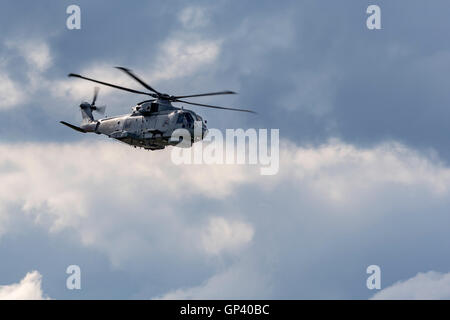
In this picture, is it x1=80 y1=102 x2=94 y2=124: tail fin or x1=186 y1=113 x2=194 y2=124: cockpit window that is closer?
x1=186 y1=113 x2=194 y2=124: cockpit window

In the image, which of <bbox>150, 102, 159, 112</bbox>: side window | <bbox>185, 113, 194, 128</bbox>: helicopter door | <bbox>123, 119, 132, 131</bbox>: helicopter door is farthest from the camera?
<bbox>123, 119, 132, 131</bbox>: helicopter door

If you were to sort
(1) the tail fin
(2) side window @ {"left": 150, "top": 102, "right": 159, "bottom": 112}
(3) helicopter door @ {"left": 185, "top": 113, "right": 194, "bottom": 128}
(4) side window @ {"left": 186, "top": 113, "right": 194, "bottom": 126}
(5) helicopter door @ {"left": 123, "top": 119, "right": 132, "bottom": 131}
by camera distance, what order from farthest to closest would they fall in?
(1) the tail fin
(5) helicopter door @ {"left": 123, "top": 119, "right": 132, "bottom": 131}
(2) side window @ {"left": 150, "top": 102, "right": 159, "bottom": 112}
(4) side window @ {"left": 186, "top": 113, "right": 194, "bottom": 126}
(3) helicopter door @ {"left": 185, "top": 113, "right": 194, "bottom": 128}

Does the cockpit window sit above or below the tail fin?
below

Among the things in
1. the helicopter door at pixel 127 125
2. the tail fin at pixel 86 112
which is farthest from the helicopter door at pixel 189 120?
the tail fin at pixel 86 112

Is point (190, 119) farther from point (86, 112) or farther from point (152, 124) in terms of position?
point (86, 112)

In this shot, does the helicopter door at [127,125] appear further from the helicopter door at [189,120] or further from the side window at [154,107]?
the helicopter door at [189,120]

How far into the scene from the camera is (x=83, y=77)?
316 feet

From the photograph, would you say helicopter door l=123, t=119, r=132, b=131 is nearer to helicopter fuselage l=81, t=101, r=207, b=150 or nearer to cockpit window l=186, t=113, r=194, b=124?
helicopter fuselage l=81, t=101, r=207, b=150

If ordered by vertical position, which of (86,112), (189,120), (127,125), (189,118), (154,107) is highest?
(86,112)

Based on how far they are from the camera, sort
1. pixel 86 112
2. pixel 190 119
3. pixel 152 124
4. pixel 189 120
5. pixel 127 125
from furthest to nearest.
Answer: pixel 86 112 < pixel 127 125 < pixel 152 124 < pixel 190 119 < pixel 189 120

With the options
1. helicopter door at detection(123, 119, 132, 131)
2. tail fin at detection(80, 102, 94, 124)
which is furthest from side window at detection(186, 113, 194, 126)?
tail fin at detection(80, 102, 94, 124)

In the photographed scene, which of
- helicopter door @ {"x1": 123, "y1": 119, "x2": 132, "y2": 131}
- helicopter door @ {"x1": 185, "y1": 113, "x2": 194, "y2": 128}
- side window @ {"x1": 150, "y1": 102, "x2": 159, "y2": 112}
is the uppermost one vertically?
side window @ {"x1": 150, "y1": 102, "x2": 159, "y2": 112}

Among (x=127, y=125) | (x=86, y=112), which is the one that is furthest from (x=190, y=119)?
(x=86, y=112)
